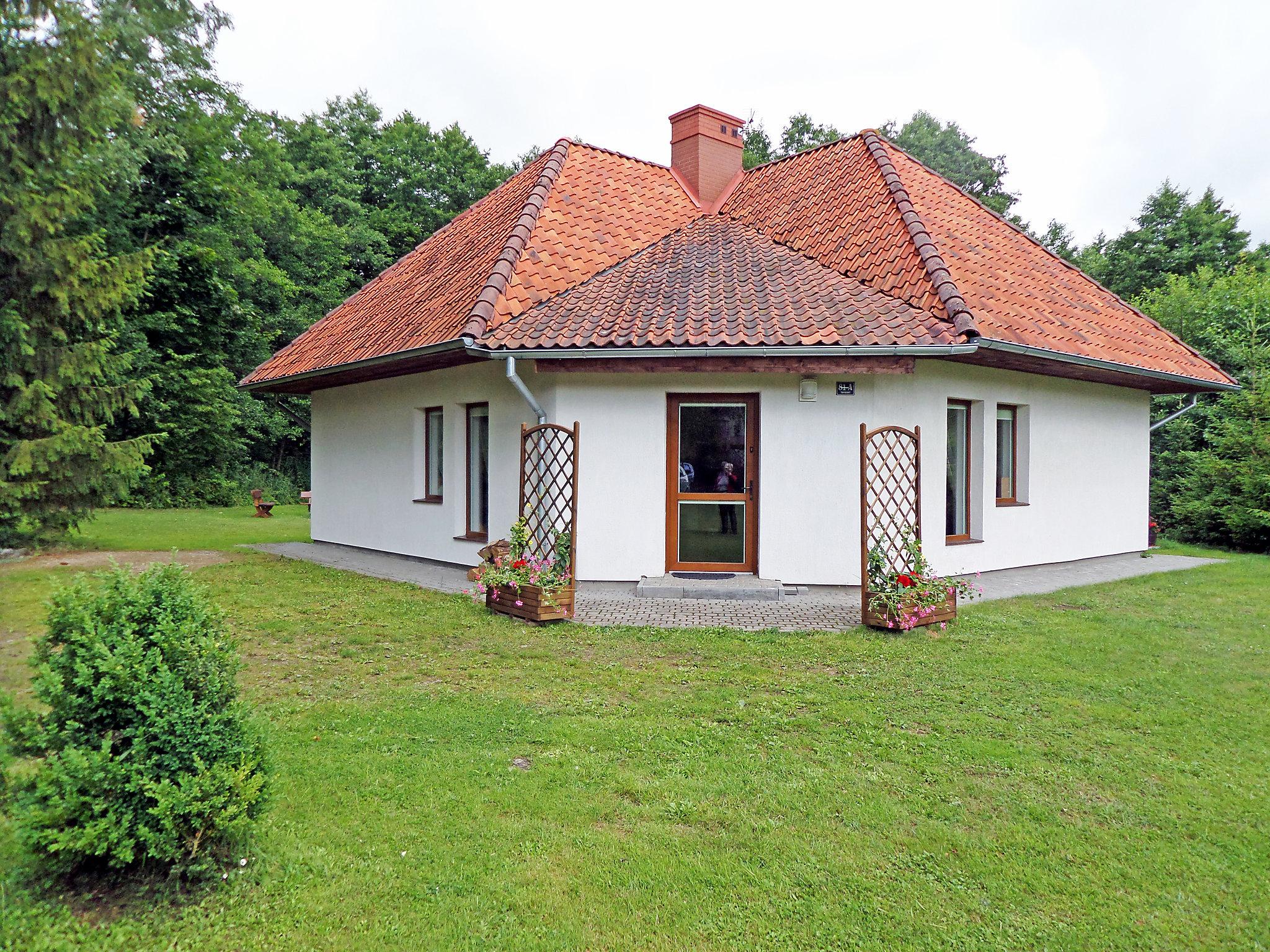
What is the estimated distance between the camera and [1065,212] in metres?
36.0

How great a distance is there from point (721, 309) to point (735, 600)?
3.30 metres

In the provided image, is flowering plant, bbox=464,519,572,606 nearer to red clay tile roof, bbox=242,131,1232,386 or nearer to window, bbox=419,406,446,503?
red clay tile roof, bbox=242,131,1232,386

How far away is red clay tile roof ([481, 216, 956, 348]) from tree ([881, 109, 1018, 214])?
2574cm

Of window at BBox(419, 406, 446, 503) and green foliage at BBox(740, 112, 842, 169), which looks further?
green foliage at BBox(740, 112, 842, 169)

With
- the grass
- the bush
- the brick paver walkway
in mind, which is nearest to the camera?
the bush

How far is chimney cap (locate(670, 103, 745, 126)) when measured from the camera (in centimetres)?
1347

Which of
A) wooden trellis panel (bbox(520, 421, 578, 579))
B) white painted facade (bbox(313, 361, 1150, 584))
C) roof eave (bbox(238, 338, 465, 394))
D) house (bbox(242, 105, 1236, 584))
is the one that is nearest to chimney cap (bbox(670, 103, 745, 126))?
house (bbox(242, 105, 1236, 584))

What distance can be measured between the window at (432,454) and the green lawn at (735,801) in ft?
15.5

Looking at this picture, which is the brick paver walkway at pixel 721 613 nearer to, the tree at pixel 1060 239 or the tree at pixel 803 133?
the tree at pixel 803 133

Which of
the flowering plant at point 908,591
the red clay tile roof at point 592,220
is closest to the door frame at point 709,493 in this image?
the flowering plant at point 908,591

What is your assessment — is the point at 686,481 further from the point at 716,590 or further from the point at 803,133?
the point at 803,133

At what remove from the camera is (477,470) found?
1048 centimetres

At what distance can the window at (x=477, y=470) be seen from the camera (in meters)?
10.4

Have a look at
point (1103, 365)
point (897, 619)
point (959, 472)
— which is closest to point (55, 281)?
point (897, 619)
